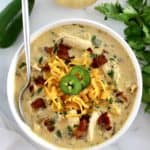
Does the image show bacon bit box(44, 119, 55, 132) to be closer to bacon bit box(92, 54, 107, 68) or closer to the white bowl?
the white bowl

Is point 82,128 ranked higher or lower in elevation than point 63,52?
lower

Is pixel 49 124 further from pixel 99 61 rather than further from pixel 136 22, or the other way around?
pixel 136 22

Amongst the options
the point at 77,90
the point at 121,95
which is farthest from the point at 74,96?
the point at 121,95

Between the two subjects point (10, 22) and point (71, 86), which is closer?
point (71, 86)

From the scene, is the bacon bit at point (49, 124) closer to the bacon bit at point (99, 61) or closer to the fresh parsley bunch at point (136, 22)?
the bacon bit at point (99, 61)

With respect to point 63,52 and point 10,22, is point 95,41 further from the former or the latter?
point 10,22

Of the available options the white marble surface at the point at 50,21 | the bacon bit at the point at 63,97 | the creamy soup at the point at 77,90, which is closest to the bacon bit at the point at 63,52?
the creamy soup at the point at 77,90

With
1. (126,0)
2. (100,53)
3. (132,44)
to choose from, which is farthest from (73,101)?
(126,0)
